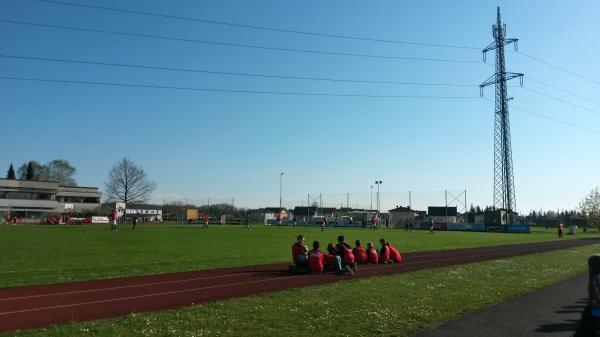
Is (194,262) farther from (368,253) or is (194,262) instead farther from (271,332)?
(271,332)

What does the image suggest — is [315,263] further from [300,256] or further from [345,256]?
[345,256]

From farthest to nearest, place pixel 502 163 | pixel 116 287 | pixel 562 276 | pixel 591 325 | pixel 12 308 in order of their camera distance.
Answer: pixel 502 163, pixel 562 276, pixel 116 287, pixel 12 308, pixel 591 325

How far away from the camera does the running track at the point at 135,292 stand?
405 inches

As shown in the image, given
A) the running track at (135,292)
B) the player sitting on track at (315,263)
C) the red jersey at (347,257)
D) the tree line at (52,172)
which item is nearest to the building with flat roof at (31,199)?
the tree line at (52,172)

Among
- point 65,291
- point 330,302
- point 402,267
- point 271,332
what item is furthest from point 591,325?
point 402,267

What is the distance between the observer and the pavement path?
8.54m

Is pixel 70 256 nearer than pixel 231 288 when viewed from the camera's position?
No

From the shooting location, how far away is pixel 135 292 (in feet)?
43.2

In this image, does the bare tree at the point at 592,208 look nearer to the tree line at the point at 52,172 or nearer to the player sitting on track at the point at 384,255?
the player sitting on track at the point at 384,255

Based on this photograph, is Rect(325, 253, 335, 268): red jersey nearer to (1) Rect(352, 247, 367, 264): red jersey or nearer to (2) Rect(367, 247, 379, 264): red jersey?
(1) Rect(352, 247, 367, 264): red jersey

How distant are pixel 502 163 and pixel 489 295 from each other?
59.3 metres

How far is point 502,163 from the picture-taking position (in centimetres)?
6681

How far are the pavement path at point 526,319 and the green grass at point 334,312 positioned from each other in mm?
358

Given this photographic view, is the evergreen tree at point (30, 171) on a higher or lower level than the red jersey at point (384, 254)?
higher
